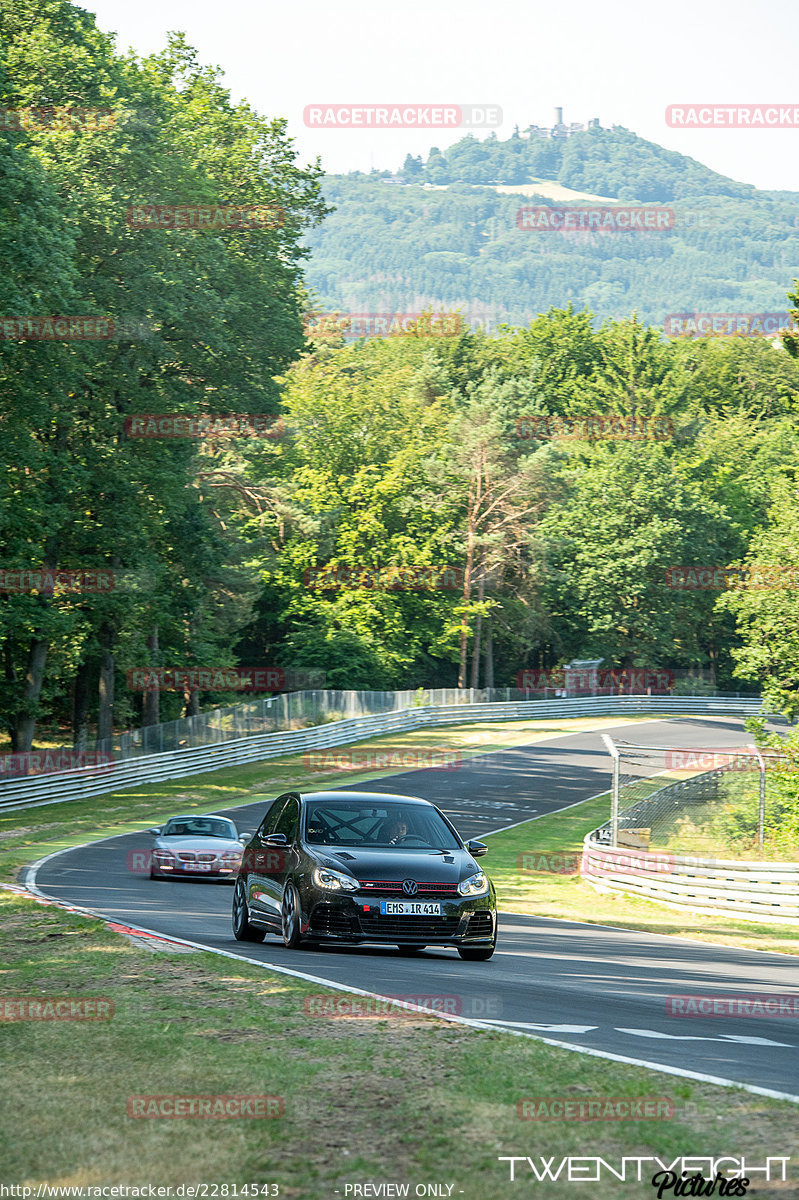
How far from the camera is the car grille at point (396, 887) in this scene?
38.6 feet

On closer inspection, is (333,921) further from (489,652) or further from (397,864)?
(489,652)

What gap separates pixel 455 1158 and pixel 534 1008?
4.38m

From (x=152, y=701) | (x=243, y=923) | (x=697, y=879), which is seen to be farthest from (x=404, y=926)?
(x=152, y=701)

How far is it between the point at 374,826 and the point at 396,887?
1090mm

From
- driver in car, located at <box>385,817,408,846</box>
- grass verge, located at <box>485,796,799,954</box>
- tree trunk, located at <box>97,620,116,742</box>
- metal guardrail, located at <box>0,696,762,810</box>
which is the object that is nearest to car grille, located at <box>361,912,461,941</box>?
driver in car, located at <box>385,817,408,846</box>

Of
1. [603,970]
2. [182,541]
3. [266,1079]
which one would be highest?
[182,541]

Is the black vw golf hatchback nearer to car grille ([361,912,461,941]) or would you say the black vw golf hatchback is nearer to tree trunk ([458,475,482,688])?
car grille ([361,912,461,941])

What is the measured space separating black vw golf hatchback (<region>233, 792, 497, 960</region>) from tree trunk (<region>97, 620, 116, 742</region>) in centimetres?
3329

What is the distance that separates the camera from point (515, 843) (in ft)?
116

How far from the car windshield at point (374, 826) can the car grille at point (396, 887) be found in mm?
615

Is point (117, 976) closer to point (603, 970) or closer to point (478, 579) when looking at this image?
point (603, 970)

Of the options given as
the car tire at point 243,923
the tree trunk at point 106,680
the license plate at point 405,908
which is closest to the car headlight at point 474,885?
the license plate at point 405,908

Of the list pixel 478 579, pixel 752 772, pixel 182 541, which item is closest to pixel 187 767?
pixel 182 541

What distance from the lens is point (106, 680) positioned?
157 ft
